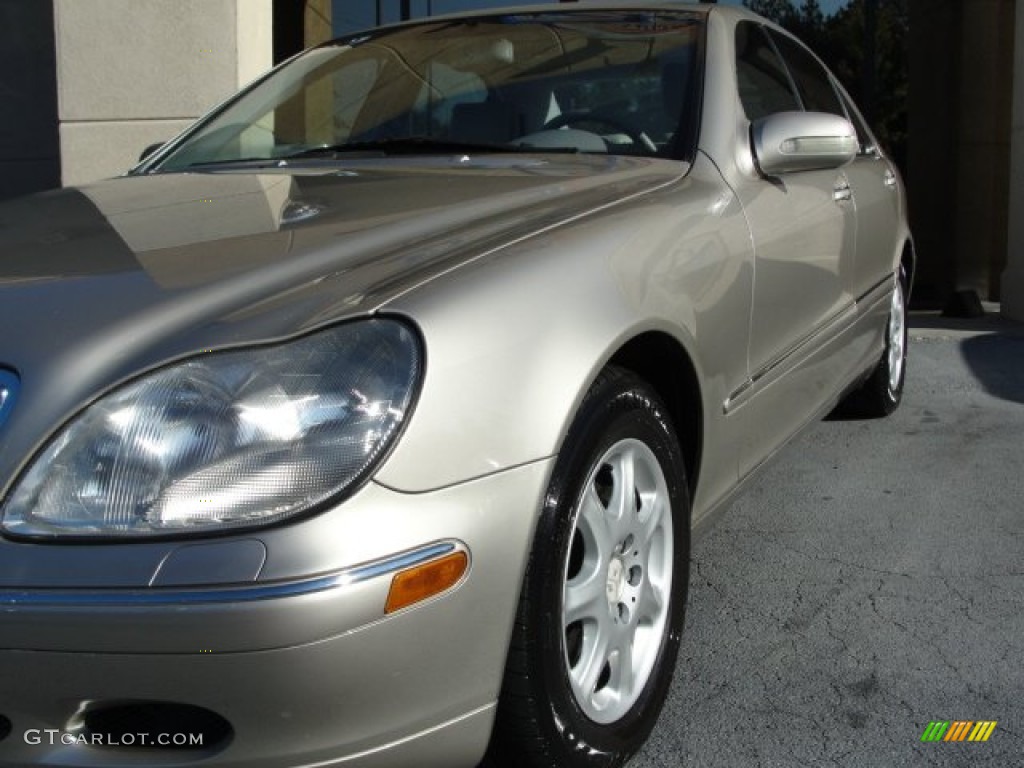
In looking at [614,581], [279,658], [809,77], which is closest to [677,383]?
[614,581]

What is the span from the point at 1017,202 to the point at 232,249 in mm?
7342

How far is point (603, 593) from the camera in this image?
231 centimetres

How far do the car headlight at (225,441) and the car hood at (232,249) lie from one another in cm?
4

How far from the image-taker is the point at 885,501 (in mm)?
4074

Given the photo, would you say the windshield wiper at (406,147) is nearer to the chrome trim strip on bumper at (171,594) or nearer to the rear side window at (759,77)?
the rear side window at (759,77)

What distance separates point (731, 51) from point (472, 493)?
6.68ft

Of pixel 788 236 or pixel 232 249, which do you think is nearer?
pixel 232 249

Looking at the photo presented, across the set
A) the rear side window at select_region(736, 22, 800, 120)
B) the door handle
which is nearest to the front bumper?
the rear side window at select_region(736, 22, 800, 120)

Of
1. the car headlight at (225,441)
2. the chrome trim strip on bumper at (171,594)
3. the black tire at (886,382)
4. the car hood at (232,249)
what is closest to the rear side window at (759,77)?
the car hood at (232,249)

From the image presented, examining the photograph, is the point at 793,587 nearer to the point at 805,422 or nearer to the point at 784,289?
the point at 805,422

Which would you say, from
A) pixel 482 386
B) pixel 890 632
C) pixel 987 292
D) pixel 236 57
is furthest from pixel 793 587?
pixel 987 292

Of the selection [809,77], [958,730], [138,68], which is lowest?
[958,730]

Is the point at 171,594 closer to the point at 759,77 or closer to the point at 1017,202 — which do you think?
the point at 759,77

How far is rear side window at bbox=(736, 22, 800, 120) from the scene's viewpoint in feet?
11.6
